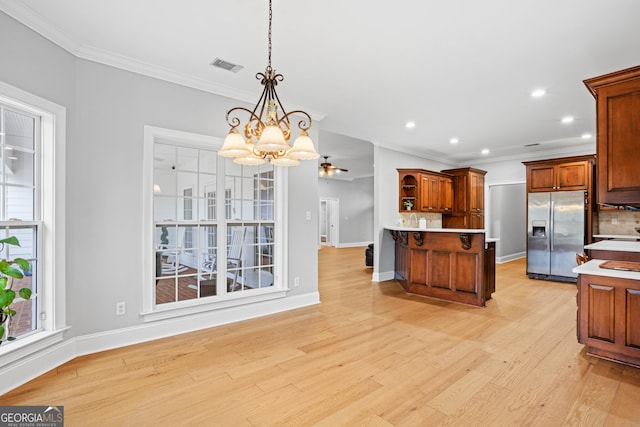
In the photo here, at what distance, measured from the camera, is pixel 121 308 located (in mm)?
3053

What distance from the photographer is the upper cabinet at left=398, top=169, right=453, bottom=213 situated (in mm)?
6750

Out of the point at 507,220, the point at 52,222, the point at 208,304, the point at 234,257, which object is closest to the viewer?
the point at 52,222

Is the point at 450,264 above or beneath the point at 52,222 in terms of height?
beneath

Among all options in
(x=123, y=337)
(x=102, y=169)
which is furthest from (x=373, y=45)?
(x=123, y=337)

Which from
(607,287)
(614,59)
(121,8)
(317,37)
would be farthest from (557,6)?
(121,8)

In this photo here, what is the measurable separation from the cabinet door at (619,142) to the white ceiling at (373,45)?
19.0 inches

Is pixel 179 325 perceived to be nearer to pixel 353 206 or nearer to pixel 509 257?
pixel 509 257

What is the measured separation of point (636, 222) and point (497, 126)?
3433mm

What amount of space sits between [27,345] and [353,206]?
11.1 meters

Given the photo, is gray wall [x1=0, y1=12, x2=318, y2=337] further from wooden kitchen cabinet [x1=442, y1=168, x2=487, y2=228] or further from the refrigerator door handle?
the refrigerator door handle

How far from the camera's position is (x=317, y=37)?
8.82 ft

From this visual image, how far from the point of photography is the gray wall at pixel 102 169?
2768 mm

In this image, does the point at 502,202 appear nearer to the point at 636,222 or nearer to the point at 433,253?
the point at 636,222
